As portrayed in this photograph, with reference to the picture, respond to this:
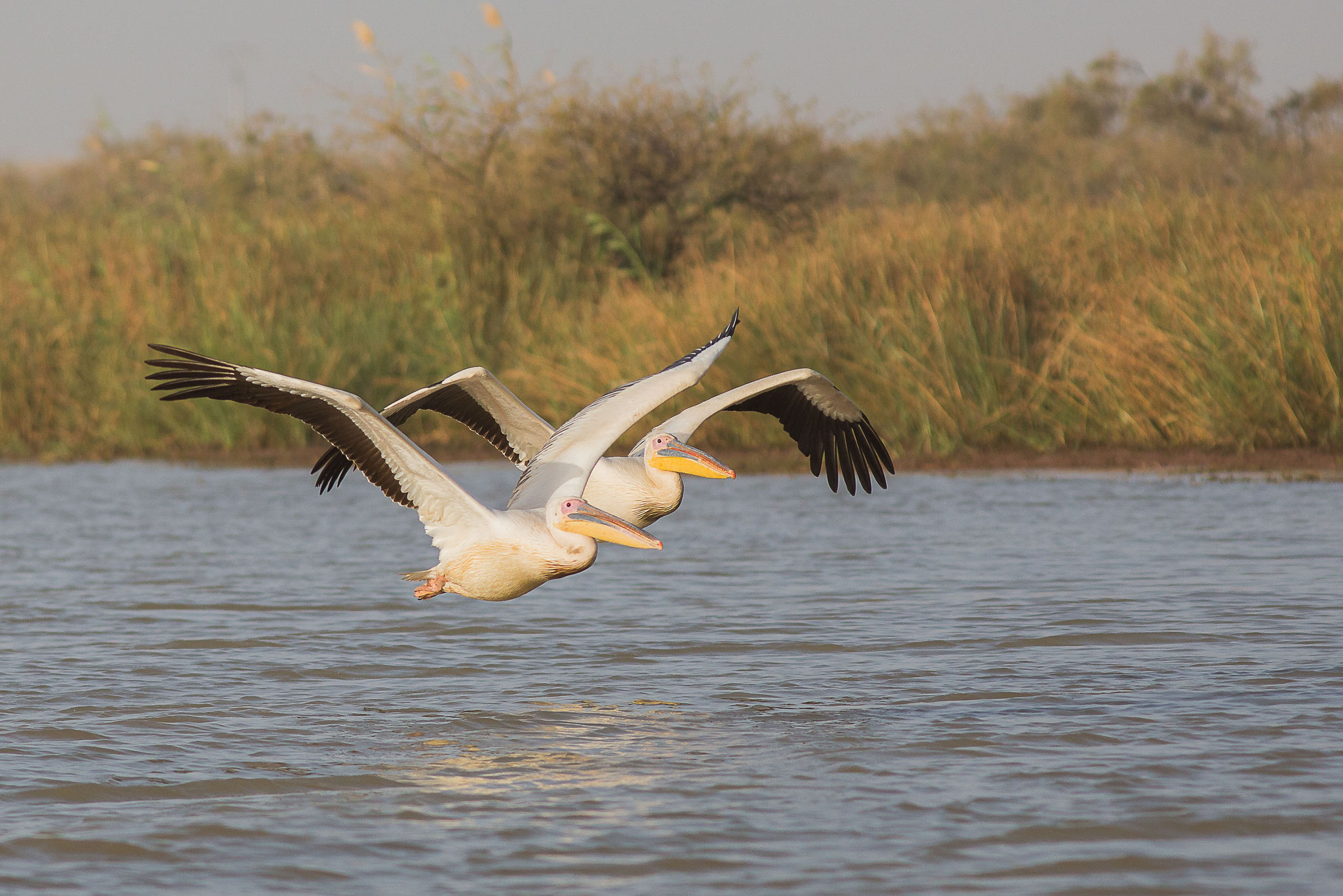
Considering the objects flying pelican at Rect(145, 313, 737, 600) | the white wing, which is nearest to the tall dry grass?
the white wing

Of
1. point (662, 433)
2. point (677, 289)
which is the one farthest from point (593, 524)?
point (677, 289)

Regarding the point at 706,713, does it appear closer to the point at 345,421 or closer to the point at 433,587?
the point at 433,587

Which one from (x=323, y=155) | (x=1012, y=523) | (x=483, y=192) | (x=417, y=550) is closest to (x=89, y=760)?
(x=417, y=550)

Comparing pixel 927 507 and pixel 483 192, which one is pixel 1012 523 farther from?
pixel 483 192

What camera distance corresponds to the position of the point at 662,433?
25.0 feet

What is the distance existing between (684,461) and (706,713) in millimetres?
1264

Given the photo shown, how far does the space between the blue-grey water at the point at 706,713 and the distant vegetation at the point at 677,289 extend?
76.2 inches

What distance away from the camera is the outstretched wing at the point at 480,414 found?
800cm

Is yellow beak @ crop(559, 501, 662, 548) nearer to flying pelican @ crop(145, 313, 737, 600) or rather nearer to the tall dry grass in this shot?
flying pelican @ crop(145, 313, 737, 600)

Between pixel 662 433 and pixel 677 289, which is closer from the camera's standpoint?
pixel 662 433

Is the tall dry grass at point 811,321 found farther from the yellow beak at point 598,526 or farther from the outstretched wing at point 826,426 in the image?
the yellow beak at point 598,526

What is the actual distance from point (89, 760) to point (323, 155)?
1817 centimetres

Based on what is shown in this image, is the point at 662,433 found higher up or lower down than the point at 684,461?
higher up

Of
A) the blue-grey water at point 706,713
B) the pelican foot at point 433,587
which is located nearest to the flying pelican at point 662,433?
the blue-grey water at point 706,713
